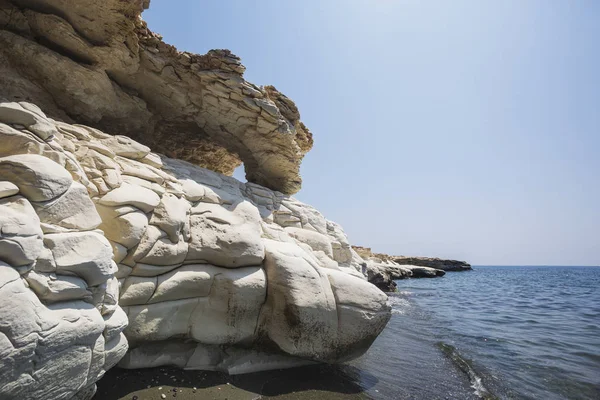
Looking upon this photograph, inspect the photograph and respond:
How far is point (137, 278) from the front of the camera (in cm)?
579

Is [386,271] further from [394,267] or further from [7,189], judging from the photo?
[7,189]

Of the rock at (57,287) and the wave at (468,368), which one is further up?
the rock at (57,287)

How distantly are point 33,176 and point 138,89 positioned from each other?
7847 millimetres

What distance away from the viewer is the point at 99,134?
762 centimetres

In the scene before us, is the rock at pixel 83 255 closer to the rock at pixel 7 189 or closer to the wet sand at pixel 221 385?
the rock at pixel 7 189

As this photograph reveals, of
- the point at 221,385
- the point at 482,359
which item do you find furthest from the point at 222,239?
the point at 482,359

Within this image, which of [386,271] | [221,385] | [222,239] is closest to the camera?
[221,385]

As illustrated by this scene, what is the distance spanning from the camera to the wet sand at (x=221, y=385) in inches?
211

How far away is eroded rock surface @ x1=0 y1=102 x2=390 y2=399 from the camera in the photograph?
3.59 meters

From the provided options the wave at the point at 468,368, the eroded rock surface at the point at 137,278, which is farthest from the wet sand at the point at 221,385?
the wave at the point at 468,368

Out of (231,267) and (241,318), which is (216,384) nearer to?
(241,318)

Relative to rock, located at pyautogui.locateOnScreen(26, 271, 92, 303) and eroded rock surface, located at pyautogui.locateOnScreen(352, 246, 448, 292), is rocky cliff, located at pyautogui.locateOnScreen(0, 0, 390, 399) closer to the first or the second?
rock, located at pyautogui.locateOnScreen(26, 271, 92, 303)

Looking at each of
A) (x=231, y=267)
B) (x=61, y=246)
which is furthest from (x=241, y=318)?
(x=61, y=246)

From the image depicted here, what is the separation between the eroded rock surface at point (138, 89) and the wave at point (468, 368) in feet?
30.4
